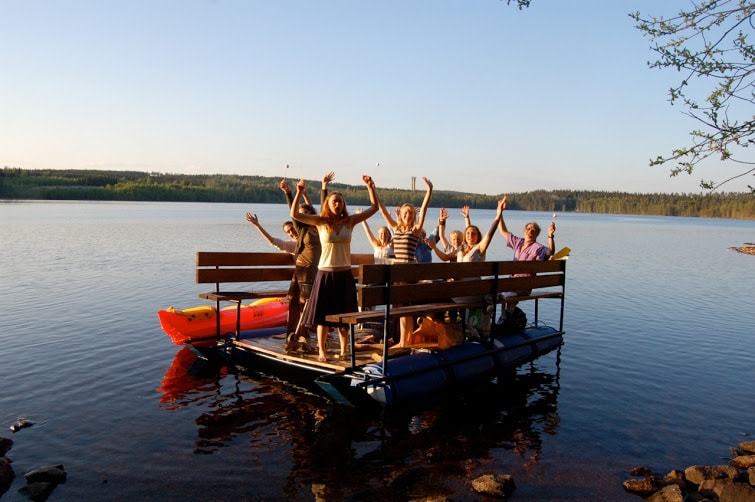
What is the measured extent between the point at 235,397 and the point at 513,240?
20.4 ft

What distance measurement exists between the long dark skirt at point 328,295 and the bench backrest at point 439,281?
482 mm

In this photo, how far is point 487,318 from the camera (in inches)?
427

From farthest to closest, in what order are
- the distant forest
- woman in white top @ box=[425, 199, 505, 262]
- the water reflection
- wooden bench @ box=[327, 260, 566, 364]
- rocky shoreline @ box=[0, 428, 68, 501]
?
the distant forest < woman in white top @ box=[425, 199, 505, 262] < the water reflection < wooden bench @ box=[327, 260, 566, 364] < rocky shoreline @ box=[0, 428, 68, 501]

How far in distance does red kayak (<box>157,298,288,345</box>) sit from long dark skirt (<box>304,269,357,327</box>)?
3.56 metres

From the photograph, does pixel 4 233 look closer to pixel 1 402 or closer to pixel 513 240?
pixel 1 402

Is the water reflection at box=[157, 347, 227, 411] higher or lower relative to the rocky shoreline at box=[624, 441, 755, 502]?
lower

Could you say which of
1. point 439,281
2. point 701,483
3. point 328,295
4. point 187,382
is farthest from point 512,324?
point 187,382

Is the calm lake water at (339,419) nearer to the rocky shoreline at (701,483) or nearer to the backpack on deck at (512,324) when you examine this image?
the rocky shoreline at (701,483)

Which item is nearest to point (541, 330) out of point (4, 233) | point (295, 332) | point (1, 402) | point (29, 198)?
point (295, 332)

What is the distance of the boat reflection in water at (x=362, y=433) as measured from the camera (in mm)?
6992

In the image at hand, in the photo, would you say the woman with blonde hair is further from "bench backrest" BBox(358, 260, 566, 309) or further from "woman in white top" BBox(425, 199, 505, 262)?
"woman in white top" BBox(425, 199, 505, 262)

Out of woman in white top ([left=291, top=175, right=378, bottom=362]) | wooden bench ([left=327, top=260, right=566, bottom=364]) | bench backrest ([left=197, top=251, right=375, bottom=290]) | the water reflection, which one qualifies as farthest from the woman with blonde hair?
the water reflection

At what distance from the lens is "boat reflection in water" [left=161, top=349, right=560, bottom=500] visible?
22.9ft

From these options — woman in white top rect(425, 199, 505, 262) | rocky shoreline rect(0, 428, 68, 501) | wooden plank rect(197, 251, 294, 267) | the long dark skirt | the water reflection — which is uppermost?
woman in white top rect(425, 199, 505, 262)
